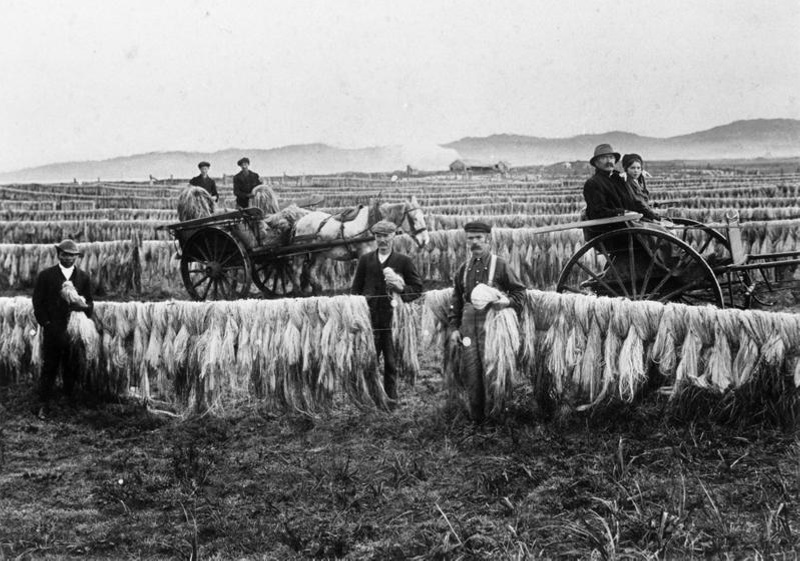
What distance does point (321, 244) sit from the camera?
1146 centimetres

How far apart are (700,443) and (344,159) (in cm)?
9193

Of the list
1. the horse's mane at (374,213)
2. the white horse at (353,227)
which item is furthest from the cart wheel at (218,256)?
the horse's mane at (374,213)

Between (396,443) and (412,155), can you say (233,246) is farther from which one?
(412,155)

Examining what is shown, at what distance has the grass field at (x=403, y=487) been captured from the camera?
425 centimetres

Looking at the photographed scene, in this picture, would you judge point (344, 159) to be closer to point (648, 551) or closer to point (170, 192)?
point (170, 192)

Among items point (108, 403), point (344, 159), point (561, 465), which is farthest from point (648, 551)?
point (344, 159)

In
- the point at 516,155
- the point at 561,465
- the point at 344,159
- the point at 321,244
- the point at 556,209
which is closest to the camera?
the point at 561,465

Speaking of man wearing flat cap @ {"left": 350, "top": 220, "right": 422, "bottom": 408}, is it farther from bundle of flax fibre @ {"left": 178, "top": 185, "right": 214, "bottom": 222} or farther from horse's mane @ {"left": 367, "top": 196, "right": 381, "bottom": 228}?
bundle of flax fibre @ {"left": 178, "top": 185, "right": 214, "bottom": 222}

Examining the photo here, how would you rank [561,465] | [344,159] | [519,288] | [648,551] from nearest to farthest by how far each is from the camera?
[648,551], [561,465], [519,288], [344,159]

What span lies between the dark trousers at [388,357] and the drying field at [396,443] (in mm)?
145

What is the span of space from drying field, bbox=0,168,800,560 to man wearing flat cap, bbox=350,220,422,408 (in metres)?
0.19

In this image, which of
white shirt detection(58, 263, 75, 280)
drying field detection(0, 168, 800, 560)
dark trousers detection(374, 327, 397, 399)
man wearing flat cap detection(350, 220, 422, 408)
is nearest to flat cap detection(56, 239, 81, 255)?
white shirt detection(58, 263, 75, 280)

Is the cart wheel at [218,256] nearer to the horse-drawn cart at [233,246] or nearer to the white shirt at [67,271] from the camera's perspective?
the horse-drawn cart at [233,246]

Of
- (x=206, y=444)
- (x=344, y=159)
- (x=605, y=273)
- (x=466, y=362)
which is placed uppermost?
(x=344, y=159)
